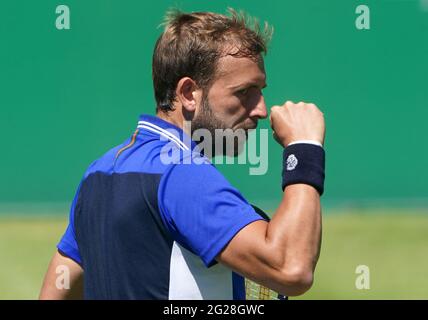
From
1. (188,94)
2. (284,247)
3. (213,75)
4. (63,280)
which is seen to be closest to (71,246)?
(63,280)

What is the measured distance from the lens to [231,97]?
8.93 ft

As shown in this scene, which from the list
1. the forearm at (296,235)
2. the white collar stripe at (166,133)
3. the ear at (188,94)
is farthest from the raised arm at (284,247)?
the ear at (188,94)

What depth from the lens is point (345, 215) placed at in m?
10.8

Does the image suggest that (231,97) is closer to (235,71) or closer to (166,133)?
(235,71)

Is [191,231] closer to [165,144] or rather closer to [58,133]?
[165,144]

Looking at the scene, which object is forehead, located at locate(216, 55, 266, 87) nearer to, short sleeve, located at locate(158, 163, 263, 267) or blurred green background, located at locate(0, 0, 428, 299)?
short sleeve, located at locate(158, 163, 263, 267)

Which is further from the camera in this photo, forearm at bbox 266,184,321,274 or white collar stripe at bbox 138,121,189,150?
white collar stripe at bbox 138,121,189,150

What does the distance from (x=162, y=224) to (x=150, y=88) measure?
8.39m

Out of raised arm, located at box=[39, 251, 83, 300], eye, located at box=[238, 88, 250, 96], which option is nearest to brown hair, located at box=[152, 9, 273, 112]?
eye, located at box=[238, 88, 250, 96]

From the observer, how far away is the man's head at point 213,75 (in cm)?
272

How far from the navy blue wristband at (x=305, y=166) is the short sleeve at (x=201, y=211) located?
175mm

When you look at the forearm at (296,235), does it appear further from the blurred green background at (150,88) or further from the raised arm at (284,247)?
the blurred green background at (150,88)

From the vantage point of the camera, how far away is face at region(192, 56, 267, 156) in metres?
2.71

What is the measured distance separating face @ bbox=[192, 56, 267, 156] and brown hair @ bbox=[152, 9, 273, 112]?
3cm
